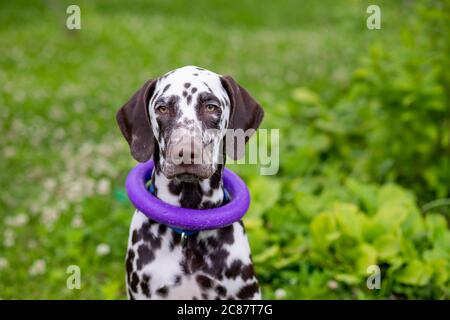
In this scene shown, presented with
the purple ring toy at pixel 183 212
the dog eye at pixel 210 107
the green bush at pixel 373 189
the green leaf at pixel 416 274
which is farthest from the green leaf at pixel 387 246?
the dog eye at pixel 210 107

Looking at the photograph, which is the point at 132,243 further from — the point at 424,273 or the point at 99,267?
the point at 424,273

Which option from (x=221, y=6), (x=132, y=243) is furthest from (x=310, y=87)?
(x=221, y=6)

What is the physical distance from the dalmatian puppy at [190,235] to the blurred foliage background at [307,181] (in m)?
1.38

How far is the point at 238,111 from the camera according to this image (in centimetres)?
334

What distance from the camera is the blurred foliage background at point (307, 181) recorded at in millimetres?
4871

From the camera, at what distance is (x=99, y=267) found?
5332 millimetres

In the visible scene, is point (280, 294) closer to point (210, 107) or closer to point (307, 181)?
point (307, 181)

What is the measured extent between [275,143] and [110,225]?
83.7 inches

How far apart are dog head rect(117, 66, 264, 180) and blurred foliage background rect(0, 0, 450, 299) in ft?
6.14

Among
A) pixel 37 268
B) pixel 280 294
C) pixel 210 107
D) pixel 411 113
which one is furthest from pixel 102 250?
pixel 411 113

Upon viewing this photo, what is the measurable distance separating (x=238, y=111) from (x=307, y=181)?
3114 mm

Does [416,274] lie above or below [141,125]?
below

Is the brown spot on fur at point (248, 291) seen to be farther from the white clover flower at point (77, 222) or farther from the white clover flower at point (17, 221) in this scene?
the white clover flower at point (17, 221)

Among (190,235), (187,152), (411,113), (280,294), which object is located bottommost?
(280,294)
